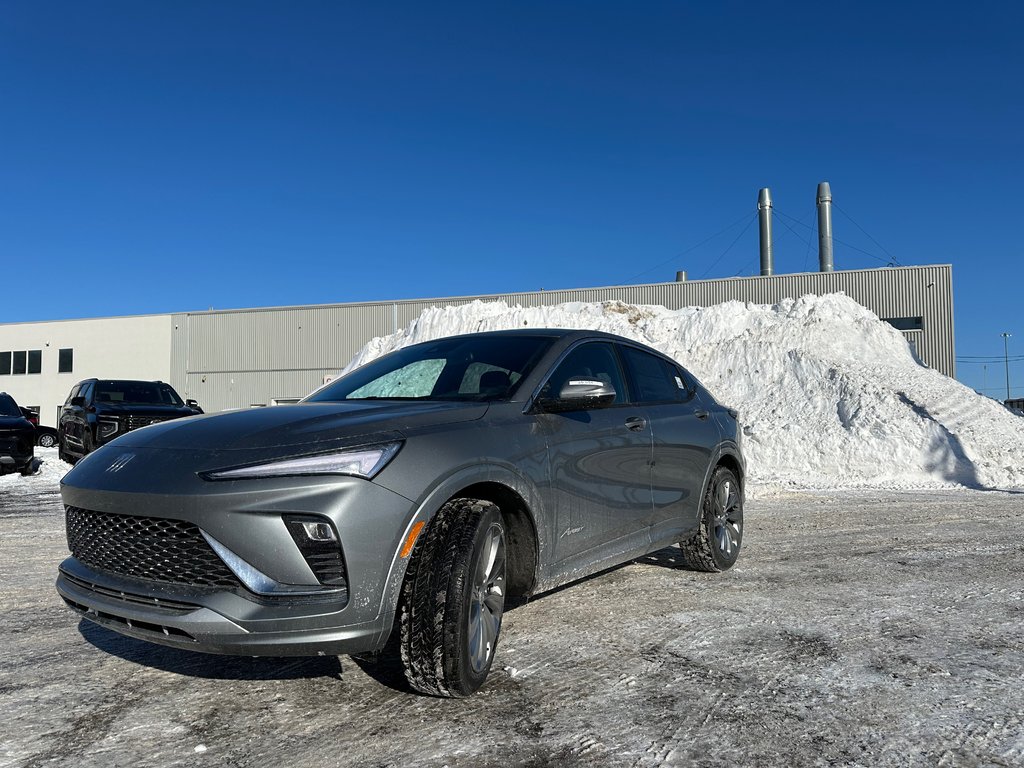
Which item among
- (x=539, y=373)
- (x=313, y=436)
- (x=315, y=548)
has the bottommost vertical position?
(x=315, y=548)

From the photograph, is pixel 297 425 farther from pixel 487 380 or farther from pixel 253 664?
pixel 253 664

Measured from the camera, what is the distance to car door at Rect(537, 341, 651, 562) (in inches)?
157

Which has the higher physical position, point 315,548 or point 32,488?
point 315,548

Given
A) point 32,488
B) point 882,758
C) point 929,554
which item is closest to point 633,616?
point 882,758

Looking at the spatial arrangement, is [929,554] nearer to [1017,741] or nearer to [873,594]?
[873,594]

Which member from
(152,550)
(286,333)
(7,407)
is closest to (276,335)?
(286,333)

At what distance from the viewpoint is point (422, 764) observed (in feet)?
8.91

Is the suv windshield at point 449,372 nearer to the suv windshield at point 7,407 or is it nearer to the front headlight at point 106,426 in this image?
the front headlight at point 106,426

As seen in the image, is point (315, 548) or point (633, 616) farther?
point (633, 616)

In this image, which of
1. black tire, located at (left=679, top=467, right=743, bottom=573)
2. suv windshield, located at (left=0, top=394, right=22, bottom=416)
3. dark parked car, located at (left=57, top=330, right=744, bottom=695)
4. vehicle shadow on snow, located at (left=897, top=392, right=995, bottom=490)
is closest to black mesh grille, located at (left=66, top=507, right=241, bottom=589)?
dark parked car, located at (left=57, top=330, right=744, bottom=695)

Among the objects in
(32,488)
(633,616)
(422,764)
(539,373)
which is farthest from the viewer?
(32,488)

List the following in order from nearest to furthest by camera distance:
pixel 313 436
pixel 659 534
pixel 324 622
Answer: pixel 324 622 → pixel 313 436 → pixel 659 534

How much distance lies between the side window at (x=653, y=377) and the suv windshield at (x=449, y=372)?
2.92 ft

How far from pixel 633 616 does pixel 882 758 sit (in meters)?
1.98
